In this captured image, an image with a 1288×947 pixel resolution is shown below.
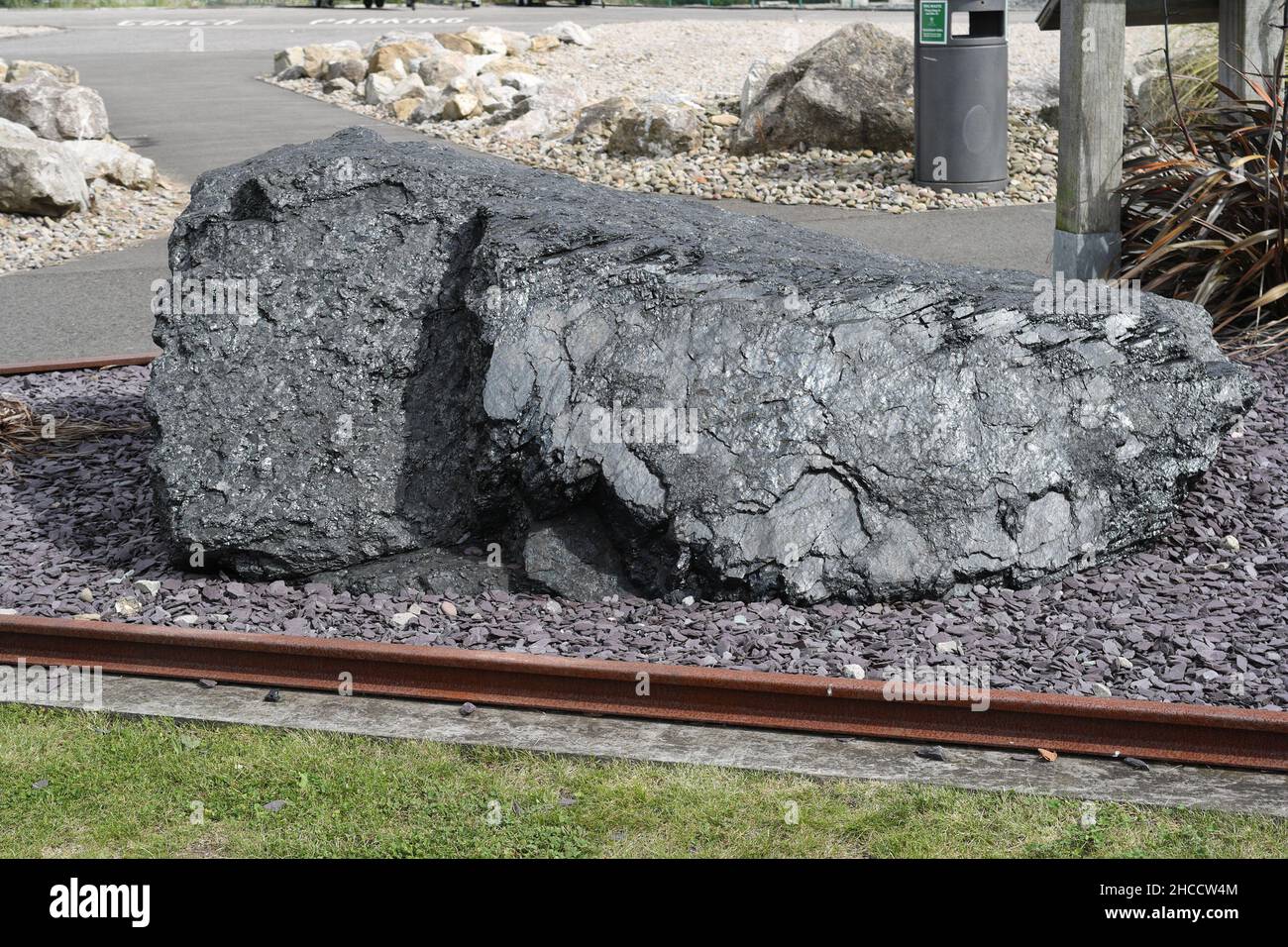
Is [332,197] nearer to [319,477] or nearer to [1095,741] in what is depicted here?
[319,477]

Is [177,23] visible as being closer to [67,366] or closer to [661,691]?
[67,366]

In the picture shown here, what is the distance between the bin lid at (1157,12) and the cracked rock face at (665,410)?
2659 millimetres

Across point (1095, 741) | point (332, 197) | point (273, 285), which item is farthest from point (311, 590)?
point (1095, 741)

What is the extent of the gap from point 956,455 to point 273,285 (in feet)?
8.40

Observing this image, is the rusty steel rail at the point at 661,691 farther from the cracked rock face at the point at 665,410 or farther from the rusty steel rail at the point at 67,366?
the rusty steel rail at the point at 67,366

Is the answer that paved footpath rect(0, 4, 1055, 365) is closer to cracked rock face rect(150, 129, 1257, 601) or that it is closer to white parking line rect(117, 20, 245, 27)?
white parking line rect(117, 20, 245, 27)

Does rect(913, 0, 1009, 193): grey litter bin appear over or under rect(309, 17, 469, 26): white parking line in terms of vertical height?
under

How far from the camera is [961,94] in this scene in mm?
10984

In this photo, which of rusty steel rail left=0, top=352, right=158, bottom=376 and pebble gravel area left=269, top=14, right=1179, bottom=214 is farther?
pebble gravel area left=269, top=14, right=1179, bottom=214

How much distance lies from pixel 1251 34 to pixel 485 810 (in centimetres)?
597

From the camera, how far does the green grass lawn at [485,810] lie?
10.9 feet

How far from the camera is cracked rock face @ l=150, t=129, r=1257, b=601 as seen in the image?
4.38m

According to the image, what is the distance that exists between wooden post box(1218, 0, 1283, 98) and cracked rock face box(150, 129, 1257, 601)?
9.28ft

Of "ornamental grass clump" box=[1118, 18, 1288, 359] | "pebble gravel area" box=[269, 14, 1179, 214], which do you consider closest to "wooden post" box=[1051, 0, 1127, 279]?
"ornamental grass clump" box=[1118, 18, 1288, 359]
